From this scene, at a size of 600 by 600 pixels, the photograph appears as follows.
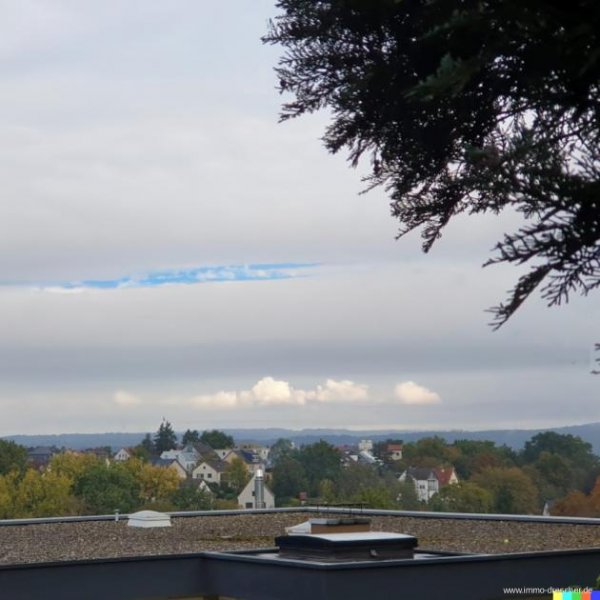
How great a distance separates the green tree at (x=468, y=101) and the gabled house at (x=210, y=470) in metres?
134

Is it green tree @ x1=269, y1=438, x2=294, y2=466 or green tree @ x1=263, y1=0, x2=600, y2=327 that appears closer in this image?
green tree @ x1=263, y1=0, x2=600, y2=327

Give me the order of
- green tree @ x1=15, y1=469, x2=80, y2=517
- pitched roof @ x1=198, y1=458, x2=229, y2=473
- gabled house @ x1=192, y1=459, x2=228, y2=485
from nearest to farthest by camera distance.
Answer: green tree @ x1=15, y1=469, x2=80, y2=517, gabled house @ x1=192, y1=459, x2=228, y2=485, pitched roof @ x1=198, y1=458, x2=229, y2=473

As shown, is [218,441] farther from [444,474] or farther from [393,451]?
[444,474]

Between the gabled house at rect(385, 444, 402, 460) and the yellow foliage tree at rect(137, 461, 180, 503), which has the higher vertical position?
the gabled house at rect(385, 444, 402, 460)

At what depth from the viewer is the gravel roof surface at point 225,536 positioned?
710 inches

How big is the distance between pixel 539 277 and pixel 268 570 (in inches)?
314

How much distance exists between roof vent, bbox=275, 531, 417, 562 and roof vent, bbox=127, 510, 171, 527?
6111 millimetres

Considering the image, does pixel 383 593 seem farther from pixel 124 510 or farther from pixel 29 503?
pixel 29 503

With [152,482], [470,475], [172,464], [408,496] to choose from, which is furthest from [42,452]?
[470,475]

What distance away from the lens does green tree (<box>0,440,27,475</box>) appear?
4902 inches

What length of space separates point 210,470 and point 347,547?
14118 centimetres

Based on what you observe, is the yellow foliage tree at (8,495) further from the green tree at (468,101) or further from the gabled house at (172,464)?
the green tree at (468,101)

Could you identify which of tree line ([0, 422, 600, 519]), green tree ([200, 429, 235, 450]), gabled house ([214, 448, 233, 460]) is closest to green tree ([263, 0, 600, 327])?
tree line ([0, 422, 600, 519])

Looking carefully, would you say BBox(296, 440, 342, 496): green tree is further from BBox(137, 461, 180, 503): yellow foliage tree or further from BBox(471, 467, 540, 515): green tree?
BBox(471, 467, 540, 515): green tree
